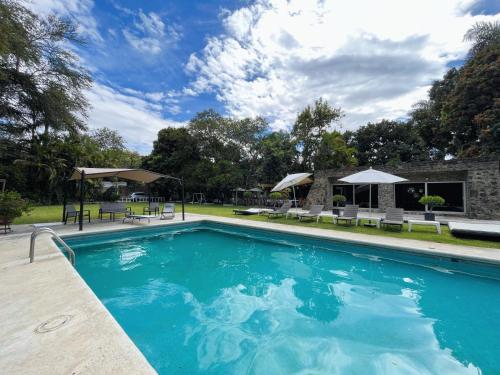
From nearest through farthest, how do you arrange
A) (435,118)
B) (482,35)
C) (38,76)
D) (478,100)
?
(38,76) < (478,100) < (482,35) < (435,118)

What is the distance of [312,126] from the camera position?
2400 centimetres

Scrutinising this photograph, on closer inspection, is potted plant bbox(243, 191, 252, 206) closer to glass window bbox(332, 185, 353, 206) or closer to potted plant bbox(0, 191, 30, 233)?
glass window bbox(332, 185, 353, 206)

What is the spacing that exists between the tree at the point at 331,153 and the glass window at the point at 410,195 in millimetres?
9035

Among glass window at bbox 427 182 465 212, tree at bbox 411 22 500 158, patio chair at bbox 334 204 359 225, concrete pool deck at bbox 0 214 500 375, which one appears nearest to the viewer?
concrete pool deck at bbox 0 214 500 375

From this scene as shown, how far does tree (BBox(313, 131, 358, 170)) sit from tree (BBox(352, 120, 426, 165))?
8.78 m

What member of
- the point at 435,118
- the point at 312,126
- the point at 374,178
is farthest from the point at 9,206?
the point at 435,118

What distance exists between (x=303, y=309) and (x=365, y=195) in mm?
14017

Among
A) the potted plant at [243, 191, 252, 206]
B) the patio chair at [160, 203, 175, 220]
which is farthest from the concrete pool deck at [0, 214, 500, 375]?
the potted plant at [243, 191, 252, 206]

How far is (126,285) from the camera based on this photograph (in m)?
5.37

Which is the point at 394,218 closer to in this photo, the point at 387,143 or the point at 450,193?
the point at 450,193

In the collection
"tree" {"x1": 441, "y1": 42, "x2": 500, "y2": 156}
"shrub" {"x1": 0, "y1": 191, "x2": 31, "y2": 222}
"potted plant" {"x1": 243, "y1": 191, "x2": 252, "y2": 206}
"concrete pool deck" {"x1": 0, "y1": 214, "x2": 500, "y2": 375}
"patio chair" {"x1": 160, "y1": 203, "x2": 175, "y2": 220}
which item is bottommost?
"concrete pool deck" {"x1": 0, "y1": 214, "x2": 500, "y2": 375}

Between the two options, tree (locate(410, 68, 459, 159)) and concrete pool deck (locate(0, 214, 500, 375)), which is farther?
tree (locate(410, 68, 459, 159))

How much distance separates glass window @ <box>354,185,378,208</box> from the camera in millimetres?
15842

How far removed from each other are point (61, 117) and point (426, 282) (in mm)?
17677
